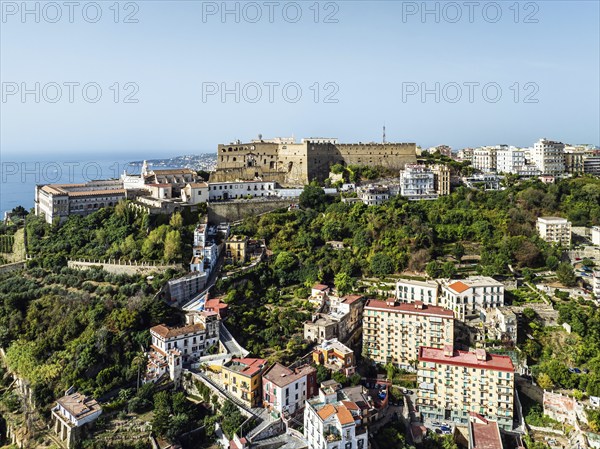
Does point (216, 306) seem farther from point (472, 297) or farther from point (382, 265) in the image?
point (472, 297)

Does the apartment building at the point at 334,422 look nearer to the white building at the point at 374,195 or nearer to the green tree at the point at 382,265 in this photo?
the green tree at the point at 382,265

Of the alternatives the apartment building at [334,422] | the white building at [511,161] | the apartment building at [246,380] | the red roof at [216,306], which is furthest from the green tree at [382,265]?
the white building at [511,161]

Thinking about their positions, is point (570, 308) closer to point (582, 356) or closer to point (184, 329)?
point (582, 356)

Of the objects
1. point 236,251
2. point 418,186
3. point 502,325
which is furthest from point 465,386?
point 418,186

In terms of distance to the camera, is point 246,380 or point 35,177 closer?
point 246,380

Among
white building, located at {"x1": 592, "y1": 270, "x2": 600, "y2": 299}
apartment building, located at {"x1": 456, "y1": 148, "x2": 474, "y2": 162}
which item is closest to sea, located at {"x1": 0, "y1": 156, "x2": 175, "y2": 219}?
apartment building, located at {"x1": 456, "y1": 148, "x2": 474, "y2": 162}

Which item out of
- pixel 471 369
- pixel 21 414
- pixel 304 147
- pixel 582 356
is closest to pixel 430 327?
pixel 471 369

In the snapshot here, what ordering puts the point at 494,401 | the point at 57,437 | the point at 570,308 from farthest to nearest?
1. the point at 570,308
2. the point at 494,401
3. the point at 57,437
